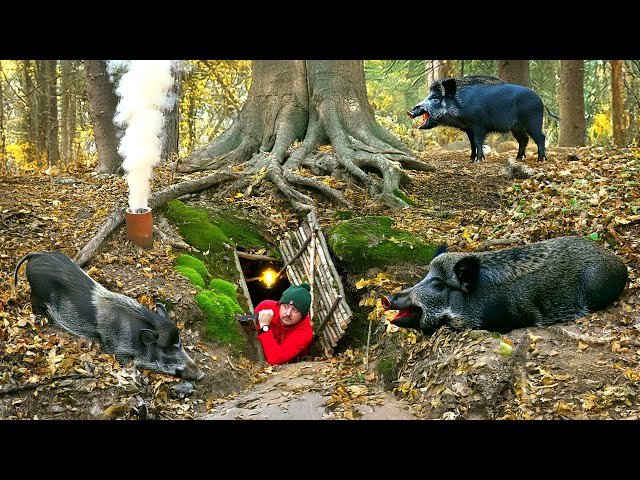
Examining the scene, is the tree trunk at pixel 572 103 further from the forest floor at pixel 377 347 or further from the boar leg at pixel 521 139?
the forest floor at pixel 377 347

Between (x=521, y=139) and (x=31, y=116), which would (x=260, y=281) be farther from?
(x=31, y=116)

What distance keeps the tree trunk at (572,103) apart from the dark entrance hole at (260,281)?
8401 millimetres

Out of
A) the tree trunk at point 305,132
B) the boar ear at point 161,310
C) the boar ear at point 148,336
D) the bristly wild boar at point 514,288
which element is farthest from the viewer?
the tree trunk at point 305,132

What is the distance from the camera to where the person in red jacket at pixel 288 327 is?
7469 mm

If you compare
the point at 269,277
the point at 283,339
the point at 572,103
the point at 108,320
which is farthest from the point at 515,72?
the point at 108,320

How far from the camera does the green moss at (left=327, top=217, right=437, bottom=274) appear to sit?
313 inches

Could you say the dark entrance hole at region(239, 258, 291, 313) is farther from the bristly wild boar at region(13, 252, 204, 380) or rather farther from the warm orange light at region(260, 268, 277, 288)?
the bristly wild boar at region(13, 252, 204, 380)

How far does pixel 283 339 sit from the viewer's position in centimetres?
762

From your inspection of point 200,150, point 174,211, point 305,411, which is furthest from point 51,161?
point 305,411

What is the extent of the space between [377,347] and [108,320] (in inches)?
114

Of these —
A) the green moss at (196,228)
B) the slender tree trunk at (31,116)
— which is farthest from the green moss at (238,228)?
the slender tree trunk at (31,116)

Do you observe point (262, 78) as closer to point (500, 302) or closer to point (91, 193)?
→ point (91, 193)

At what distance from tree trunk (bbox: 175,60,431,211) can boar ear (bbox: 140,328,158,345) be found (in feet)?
14.1

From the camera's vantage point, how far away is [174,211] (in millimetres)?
8961
